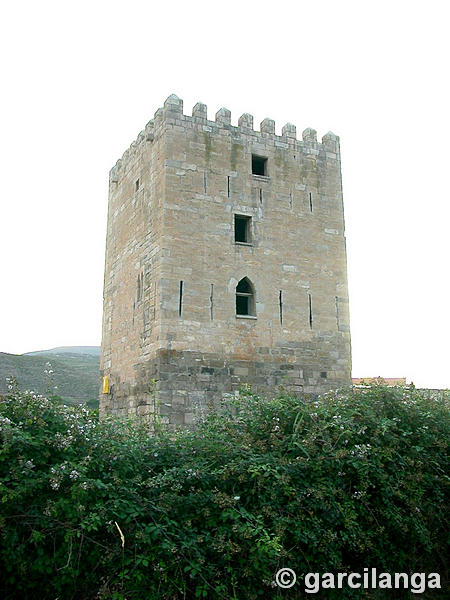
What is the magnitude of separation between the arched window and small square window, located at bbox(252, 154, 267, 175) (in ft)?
9.94

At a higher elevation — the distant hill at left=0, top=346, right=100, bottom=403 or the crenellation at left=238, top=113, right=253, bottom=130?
the crenellation at left=238, top=113, right=253, bottom=130

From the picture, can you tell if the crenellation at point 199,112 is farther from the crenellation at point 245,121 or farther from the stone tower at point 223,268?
the crenellation at point 245,121

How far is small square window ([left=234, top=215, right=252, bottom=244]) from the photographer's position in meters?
13.9

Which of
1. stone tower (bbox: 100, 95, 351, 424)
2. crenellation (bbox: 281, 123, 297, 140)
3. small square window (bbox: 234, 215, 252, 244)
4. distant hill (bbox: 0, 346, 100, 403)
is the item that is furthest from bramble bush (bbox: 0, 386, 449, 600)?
distant hill (bbox: 0, 346, 100, 403)

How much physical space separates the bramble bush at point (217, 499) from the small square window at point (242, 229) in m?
6.91

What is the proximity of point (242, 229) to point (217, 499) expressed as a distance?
9.22 meters

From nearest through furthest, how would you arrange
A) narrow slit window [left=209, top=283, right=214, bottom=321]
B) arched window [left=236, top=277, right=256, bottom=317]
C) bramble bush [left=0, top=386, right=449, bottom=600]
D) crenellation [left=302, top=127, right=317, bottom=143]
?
bramble bush [left=0, top=386, right=449, bottom=600] → narrow slit window [left=209, top=283, right=214, bottom=321] → arched window [left=236, top=277, right=256, bottom=317] → crenellation [left=302, top=127, right=317, bottom=143]

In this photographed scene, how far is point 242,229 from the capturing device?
14.3 m

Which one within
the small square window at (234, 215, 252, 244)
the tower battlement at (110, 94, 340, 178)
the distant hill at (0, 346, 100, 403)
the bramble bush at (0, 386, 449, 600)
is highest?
the tower battlement at (110, 94, 340, 178)

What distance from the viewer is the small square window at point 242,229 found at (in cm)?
Result: 1392

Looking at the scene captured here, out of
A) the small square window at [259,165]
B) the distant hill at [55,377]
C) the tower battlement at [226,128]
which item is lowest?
the distant hill at [55,377]

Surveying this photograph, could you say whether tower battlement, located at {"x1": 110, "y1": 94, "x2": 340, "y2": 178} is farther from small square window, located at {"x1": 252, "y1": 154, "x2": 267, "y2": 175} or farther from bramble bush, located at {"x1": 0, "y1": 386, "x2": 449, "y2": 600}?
bramble bush, located at {"x1": 0, "y1": 386, "x2": 449, "y2": 600}

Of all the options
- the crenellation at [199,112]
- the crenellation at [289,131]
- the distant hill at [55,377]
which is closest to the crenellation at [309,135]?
the crenellation at [289,131]

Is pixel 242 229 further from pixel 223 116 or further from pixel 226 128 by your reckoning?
pixel 223 116
